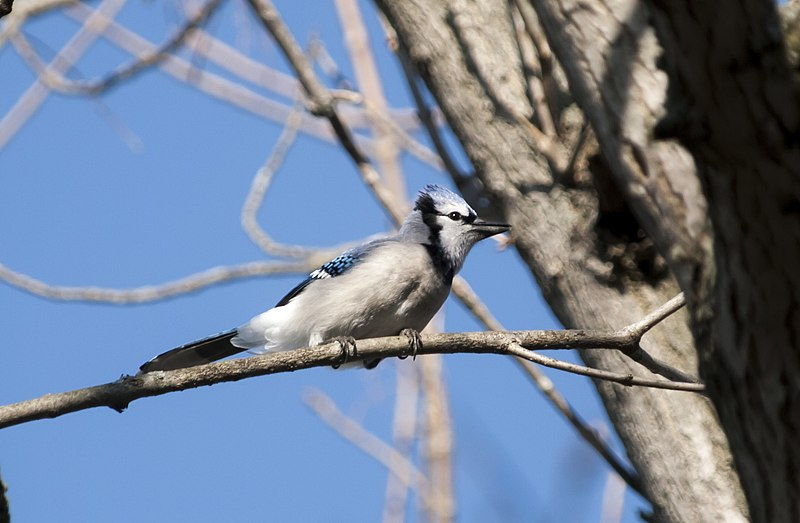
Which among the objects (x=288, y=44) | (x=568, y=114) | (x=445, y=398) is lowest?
(x=445, y=398)

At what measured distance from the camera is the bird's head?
4527 mm

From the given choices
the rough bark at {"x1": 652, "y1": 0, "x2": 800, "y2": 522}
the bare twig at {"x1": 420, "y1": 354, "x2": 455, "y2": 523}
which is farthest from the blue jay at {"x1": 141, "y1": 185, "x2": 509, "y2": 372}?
the rough bark at {"x1": 652, "y1": 0, "x2": 800, "y2": 522}

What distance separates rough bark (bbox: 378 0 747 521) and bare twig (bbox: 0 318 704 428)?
0.35m

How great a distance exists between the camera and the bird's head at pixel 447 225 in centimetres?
453

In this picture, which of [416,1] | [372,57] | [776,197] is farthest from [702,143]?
[372,57]

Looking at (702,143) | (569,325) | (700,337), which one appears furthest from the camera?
(569,325)

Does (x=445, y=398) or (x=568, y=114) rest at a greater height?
(x=568, y=114)

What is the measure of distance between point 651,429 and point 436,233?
1.97 metres

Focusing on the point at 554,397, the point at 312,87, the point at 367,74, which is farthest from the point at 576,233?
the point at 367,74

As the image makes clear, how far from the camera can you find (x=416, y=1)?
146 inches

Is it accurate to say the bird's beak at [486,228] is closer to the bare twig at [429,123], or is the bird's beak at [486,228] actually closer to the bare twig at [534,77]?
the bare twig at [429,123]

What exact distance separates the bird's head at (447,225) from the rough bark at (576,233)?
3.04 feet

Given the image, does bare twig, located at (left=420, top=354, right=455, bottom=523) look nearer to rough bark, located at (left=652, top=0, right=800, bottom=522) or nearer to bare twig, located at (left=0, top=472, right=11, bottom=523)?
bare twig, located at (left=0, top=472, right=11, bottom=523)

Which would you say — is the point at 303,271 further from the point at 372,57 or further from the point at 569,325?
the point at 569,325
